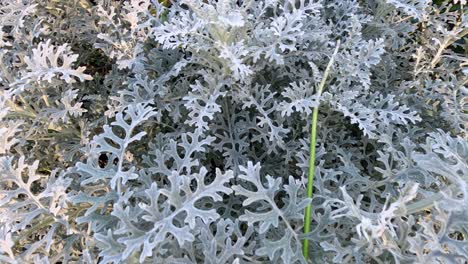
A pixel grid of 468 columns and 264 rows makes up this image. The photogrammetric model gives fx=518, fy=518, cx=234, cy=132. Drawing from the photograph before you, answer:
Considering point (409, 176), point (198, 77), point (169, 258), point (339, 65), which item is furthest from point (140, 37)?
point (409, 176)

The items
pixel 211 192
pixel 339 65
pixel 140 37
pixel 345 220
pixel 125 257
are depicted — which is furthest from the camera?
pixel 140 37

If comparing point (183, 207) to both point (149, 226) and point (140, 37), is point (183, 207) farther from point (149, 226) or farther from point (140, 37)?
point (140, 37)

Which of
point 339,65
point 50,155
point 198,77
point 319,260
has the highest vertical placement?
point 339,65

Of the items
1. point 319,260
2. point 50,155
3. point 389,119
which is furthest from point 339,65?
point 50,155

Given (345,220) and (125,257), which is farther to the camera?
(345,220)

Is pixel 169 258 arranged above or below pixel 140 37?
below

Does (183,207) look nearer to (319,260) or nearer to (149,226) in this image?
(149,226)

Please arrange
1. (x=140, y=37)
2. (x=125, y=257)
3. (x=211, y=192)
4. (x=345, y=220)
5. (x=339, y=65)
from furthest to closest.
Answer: (x=140, y=37)
(x=339, y=65)
(x=345, y=220)
(x=211, y=192)
(x=125, y=257)
